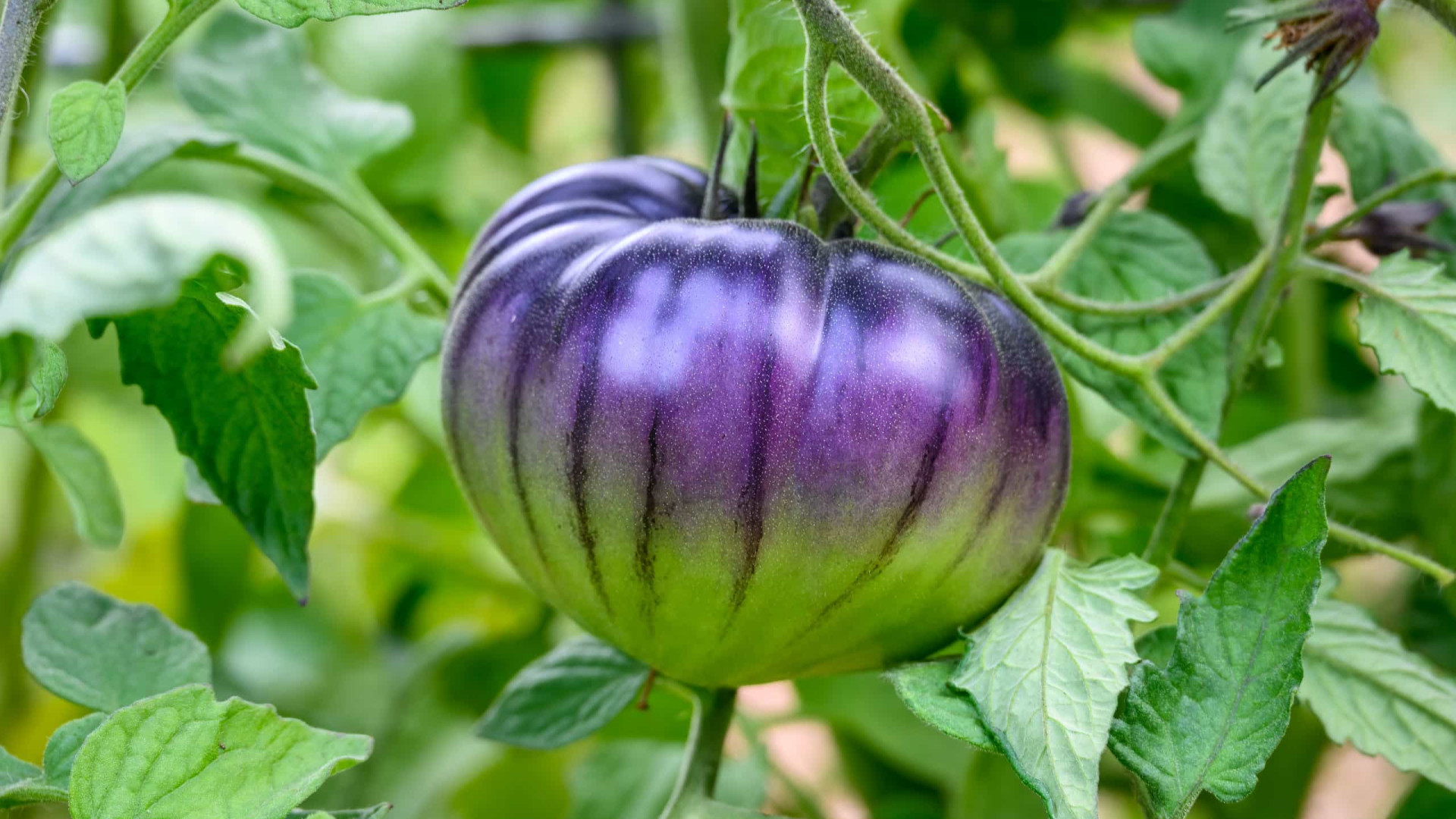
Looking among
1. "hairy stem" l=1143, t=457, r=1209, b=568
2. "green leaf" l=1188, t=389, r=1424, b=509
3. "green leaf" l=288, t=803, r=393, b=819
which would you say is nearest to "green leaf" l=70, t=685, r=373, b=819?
"green leaf" l=288, t=803, r=393, b=819

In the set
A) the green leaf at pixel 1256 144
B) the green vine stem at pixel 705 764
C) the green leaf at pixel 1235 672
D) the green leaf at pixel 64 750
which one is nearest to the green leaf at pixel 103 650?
the green leaf at pixel 64 750

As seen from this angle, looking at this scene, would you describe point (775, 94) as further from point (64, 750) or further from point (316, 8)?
point (64, 750)

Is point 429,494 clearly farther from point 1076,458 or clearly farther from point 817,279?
point 817,279

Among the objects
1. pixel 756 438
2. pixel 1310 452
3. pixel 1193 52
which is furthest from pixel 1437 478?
pixel 756 438

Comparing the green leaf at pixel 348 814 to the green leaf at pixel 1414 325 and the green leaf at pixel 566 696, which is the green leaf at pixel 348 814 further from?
the green leaf at pixel 1414 325

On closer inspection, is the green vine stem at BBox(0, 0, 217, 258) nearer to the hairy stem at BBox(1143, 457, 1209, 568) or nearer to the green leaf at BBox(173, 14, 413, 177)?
the green leaf at BBox(173, 14, 413, 177)

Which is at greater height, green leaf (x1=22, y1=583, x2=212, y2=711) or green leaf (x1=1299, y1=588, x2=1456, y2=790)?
green leaf (x1=22, y1=583, x2=212, y2=711)
